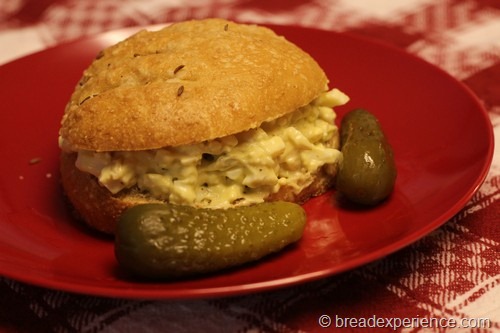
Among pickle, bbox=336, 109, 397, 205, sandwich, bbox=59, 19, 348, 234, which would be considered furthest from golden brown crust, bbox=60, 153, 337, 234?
pickle, bbox=336, 109, 397, 205

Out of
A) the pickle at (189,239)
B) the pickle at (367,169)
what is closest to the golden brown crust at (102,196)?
the pickle at (367,169)

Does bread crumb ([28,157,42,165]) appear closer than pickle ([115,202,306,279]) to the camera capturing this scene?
No

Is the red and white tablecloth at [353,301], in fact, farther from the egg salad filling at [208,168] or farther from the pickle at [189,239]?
the egg salad filling at [208,168]

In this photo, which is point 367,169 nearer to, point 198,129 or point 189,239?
point 198,129

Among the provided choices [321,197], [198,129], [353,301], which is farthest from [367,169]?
[198,129]

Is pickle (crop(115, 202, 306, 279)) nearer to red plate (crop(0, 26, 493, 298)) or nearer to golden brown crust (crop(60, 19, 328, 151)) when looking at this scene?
red plate (crop(0, 26, 493, 298))

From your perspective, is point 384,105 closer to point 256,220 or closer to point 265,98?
point 265,98

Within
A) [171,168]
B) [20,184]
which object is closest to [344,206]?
[171,168]
